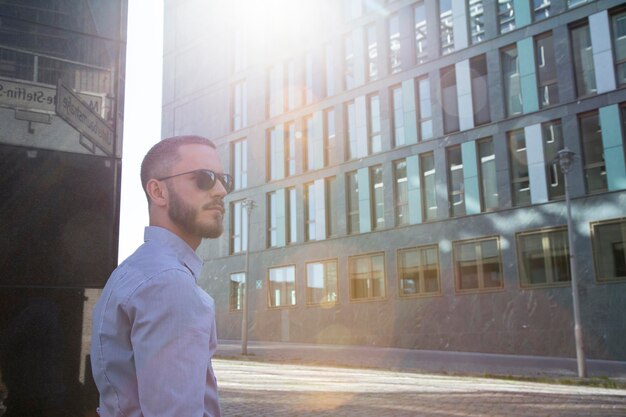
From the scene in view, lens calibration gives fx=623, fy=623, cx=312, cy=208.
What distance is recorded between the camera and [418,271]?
2834 cm

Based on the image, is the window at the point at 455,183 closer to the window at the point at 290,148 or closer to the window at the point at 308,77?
the window at the point at 308,77

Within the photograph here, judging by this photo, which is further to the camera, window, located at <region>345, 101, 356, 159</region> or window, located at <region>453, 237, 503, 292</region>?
window, located at <region>345, 101, 356, 159</region>

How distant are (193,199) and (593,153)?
24.5 m

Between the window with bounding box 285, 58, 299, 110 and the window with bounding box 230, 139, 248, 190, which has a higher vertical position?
the window with bounding box 285, 58, 299, 110

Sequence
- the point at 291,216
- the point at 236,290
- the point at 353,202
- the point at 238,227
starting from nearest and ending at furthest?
the point at 353,202 < the point at 291,216 < the point at 236,290 < the point at 238,227

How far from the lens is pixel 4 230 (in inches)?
231

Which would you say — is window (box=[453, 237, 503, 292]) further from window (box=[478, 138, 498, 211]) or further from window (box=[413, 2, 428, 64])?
window (box=[413, 2, 428, 64])

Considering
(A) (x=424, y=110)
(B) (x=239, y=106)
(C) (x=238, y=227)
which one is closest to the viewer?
(A) (x=424, y=110)

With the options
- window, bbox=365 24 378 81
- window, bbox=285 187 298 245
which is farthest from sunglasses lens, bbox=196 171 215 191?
window, bbox=285 187 298 245

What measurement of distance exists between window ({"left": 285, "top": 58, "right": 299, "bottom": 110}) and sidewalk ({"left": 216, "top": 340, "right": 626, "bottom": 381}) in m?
14.9

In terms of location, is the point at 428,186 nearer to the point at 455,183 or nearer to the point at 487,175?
the point at 455,183

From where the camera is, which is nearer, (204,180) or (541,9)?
(204,180)

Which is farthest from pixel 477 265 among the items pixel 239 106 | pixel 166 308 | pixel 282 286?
pixel 166 308

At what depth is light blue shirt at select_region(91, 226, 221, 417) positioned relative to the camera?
1.66 metres
